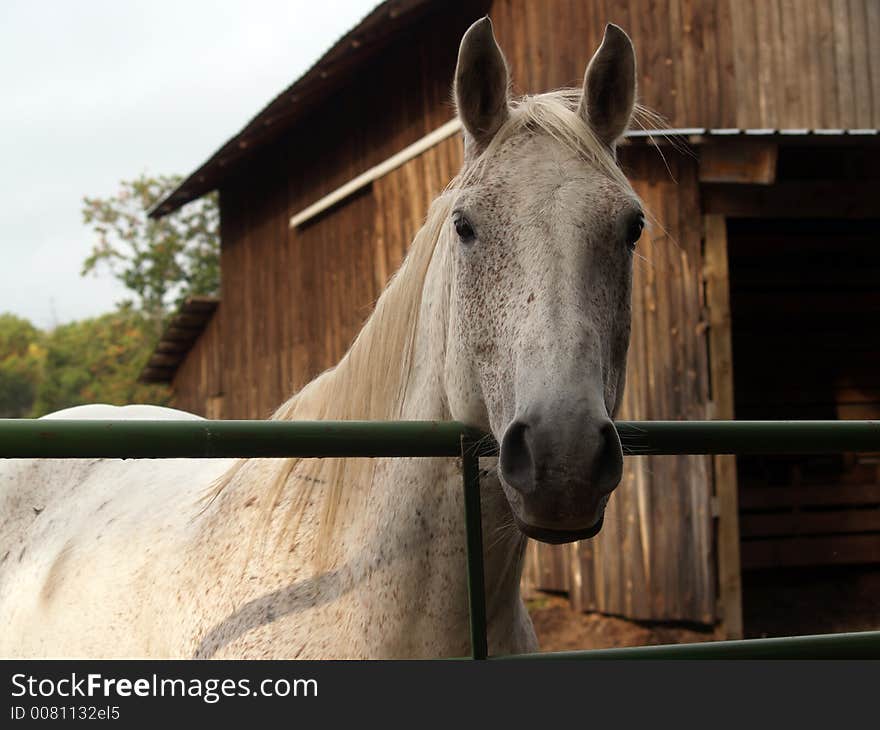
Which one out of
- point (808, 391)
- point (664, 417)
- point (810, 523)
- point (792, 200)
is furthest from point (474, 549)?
point (808, 391)

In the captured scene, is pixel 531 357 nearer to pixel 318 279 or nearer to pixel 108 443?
pixel 108 443

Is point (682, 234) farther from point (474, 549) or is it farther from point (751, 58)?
point (474, 549)

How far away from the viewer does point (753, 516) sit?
32.7ft

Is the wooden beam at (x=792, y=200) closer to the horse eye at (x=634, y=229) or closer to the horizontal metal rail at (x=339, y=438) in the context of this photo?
the horse eye at (x=634, y=229)

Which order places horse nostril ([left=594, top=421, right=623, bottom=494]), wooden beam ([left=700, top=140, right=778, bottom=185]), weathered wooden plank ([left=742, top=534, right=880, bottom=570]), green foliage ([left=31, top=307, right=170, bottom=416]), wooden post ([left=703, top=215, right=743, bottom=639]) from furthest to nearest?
green foliage ([left=31, top=307, right=170, bottom=416]), weathered wooden plank ([left=742, top=534, right=880, bottom=570]), wooden beam ([left=700, top=140, right=778, bottom=185]), wooden post ([left=703, top=215, right=743, bottom=639]), horse nostril ([left=594, top=421, right=623, bottom=494])

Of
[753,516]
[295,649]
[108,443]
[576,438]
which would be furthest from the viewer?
[753,516]

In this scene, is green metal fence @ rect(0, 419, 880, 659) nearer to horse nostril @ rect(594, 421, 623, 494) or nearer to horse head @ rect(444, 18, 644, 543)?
horse head @ rect(444, 18, 644, 543)

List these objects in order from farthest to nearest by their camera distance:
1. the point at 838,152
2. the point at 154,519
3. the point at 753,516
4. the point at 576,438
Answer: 1. the point at 753,516
2. the point at 838,152
3. the point at 154,519
4. the point at 576,438

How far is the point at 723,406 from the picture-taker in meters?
7.04

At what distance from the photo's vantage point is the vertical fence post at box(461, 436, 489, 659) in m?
1.61

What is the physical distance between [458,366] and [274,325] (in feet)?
35.0

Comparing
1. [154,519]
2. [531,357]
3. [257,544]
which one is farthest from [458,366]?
[154,519]

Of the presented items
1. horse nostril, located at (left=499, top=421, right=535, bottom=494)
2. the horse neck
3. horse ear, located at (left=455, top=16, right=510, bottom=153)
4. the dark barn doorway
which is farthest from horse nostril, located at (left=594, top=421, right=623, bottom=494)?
the dark barn doorway

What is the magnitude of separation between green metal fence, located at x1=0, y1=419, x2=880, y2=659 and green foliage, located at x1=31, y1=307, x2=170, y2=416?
22226 millimetres
